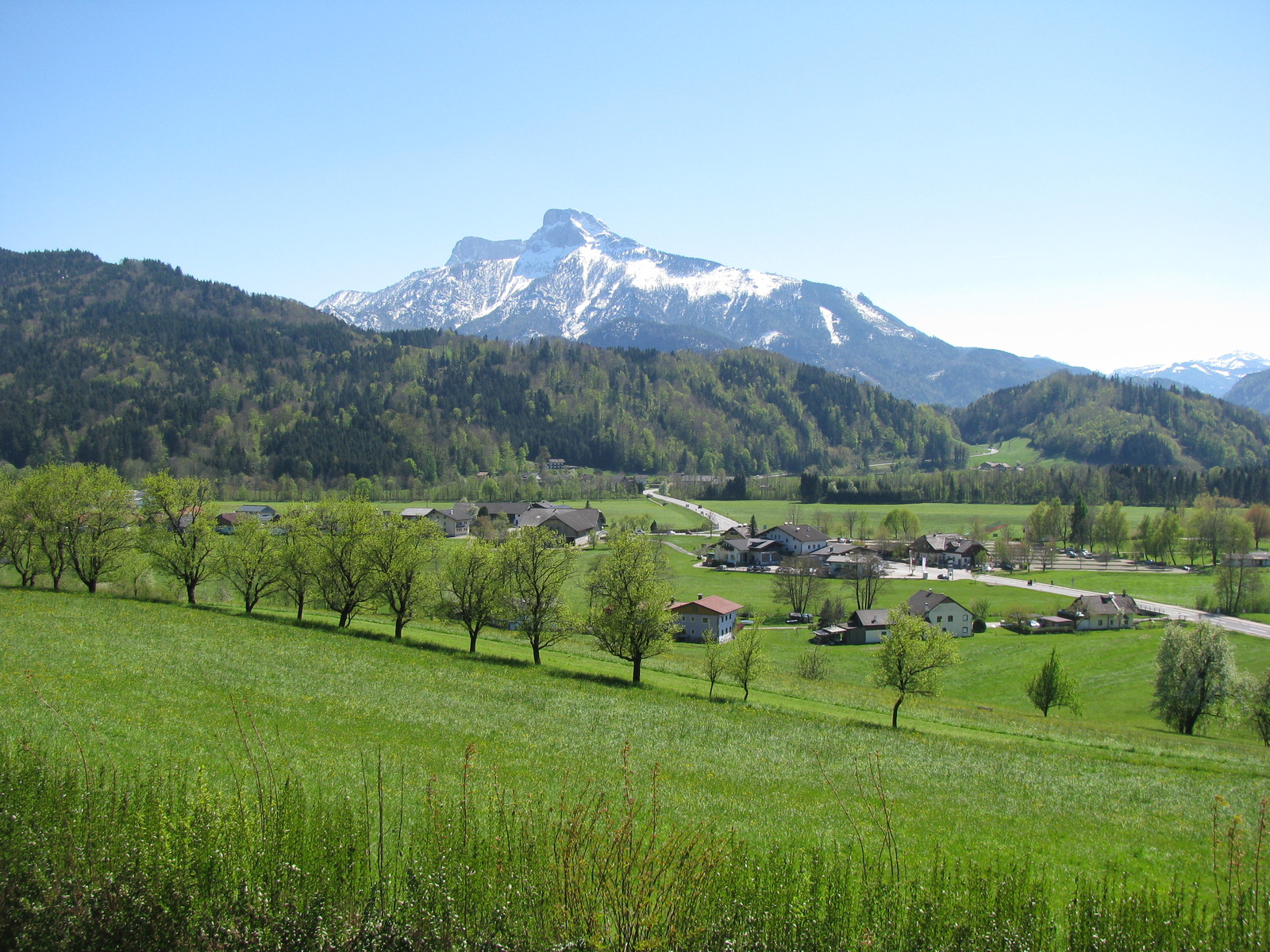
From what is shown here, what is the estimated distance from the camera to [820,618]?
77.2m

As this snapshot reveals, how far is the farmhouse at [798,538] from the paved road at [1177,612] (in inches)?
1064

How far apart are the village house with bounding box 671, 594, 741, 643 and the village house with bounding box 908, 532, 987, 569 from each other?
65.3 meters

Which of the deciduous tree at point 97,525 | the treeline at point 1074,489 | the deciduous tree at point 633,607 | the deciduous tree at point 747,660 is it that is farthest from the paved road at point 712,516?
the deciduous tree at point 97,525

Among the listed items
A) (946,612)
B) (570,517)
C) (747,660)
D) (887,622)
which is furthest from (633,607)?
(570,517)

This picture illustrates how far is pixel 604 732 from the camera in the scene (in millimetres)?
25844

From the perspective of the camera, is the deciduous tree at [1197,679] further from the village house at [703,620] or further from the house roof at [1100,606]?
the village house at [703,620]

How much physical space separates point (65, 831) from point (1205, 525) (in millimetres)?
159553

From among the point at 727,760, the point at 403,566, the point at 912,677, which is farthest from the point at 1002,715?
the point at 403,566

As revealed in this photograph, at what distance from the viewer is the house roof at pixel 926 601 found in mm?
76188

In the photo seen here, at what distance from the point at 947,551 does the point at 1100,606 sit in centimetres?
4383

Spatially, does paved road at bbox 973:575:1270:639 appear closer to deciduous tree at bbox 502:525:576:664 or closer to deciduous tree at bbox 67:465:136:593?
deciduous tree at bbox 502:525:576:664

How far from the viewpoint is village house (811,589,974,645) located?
236 feet

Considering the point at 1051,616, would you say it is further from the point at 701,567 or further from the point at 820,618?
the point at 701,567

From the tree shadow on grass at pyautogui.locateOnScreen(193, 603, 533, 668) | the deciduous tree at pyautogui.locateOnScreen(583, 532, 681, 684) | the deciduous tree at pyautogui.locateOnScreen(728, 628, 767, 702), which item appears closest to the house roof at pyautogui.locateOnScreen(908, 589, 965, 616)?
the deciduous tree at pyautogui.locateOnScreen(728, 628, 767, 702)
